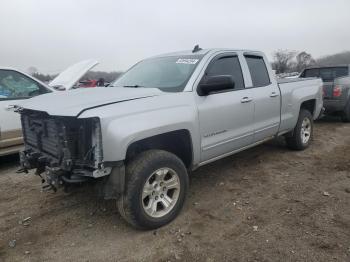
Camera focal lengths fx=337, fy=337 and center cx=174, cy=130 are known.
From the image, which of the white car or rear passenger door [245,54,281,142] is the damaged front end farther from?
rear passenger door [245,54,281,142]

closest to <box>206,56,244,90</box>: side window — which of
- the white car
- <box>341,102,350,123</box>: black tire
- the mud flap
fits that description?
the mud flap

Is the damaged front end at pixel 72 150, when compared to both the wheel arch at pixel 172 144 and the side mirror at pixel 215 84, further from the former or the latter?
the side mirror at pixel 215 84


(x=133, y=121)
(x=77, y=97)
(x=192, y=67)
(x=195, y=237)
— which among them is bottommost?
(x=195, y=237)

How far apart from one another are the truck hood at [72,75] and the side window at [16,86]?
3.11ft

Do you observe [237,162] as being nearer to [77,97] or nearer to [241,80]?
[241,80]

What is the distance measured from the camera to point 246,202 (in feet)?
13.2

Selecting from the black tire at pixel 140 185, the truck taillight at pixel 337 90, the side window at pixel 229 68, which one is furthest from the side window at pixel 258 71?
the truck taillight at pixel 337 90

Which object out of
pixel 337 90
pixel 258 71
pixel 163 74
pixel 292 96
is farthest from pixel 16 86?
pixel 337 90

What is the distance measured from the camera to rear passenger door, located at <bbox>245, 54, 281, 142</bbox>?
15.7ft

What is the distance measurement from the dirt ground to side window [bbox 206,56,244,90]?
140 cm

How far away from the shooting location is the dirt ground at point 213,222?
3.04 metres

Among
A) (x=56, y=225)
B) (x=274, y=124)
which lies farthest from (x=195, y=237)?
(x=274, y=124)

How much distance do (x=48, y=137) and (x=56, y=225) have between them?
39.0 inches

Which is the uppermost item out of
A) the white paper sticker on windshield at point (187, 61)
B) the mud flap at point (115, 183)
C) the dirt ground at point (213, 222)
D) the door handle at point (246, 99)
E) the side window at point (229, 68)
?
the white paper sticker on windshield at point (187, 61)
